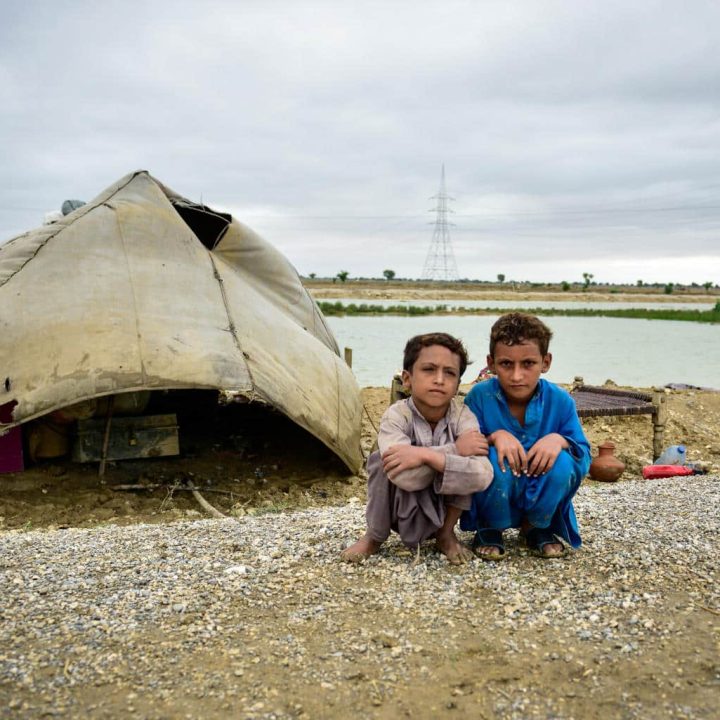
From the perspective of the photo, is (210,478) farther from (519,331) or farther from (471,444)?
(519,331)

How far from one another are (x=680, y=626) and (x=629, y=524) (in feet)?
4.45

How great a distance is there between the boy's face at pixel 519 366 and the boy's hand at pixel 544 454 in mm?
244

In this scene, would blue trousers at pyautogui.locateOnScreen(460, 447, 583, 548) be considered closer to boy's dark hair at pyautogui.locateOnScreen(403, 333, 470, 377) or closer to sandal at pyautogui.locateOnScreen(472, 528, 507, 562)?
sandal at pyautogui.locateOnScreen(472, 528, 507, 562)

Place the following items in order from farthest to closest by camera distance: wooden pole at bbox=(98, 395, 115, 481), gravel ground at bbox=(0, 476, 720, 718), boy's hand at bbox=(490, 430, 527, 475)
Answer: wooden pole at bbox=(98, 395, 115, 481) < boy's hand at bbox=(490, 430, 527, 475) < gravel ground at bbox=(0, 476, 720, 718)

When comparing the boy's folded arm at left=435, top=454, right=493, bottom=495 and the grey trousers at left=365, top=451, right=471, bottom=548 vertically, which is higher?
the boy's folded arm at left=435, top=454, right=493, bottom=495

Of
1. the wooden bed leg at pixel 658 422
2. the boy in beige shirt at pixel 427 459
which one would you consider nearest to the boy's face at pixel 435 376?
the boy in beige shirt at pixel 427 459

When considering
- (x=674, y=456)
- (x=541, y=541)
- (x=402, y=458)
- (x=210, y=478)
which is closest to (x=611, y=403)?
(x=674, y=456)

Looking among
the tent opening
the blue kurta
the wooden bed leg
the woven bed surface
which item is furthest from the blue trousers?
the wooden bed leg

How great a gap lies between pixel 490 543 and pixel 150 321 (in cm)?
354

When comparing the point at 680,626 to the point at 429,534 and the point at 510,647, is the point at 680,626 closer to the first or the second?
the point at 510,647

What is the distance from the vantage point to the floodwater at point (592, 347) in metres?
16.9

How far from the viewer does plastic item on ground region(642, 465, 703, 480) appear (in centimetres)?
711

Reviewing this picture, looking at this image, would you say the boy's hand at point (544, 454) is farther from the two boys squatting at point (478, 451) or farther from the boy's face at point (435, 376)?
the boy's face at point (435, 376)

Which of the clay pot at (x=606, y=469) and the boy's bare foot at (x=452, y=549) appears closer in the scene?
the boy's bare foot at (x=452, y=549)
